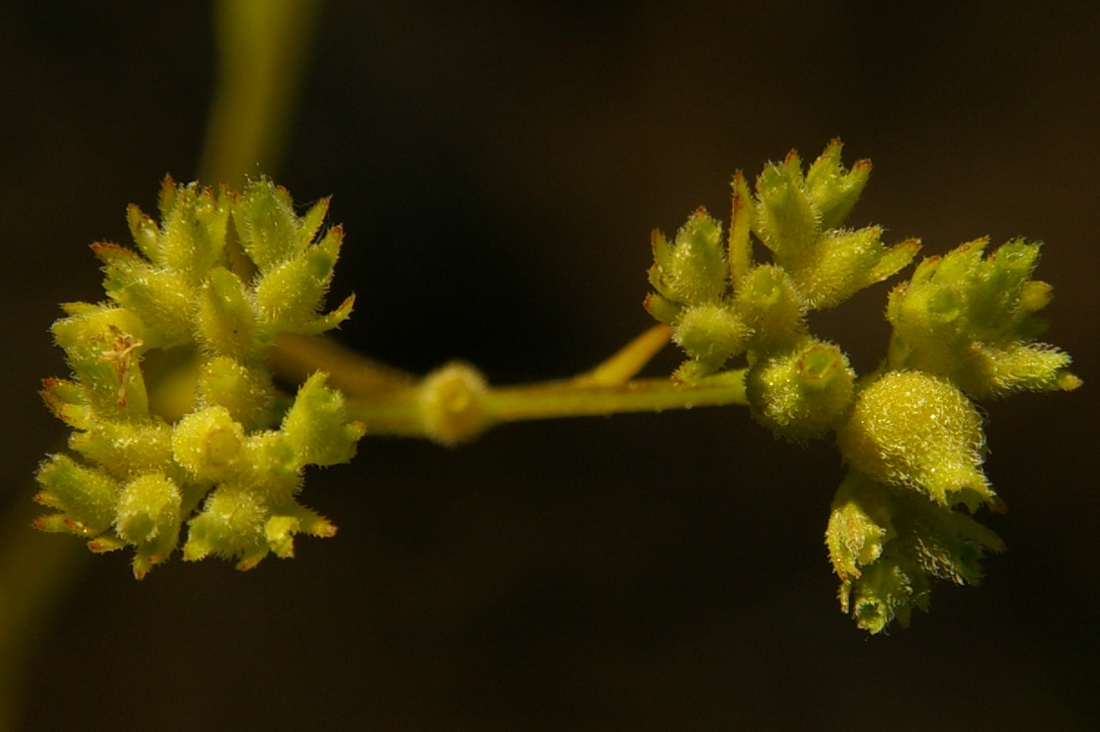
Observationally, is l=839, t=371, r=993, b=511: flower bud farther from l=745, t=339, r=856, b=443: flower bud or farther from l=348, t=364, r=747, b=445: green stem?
l=348, t=364, r=747, b=445: green stem

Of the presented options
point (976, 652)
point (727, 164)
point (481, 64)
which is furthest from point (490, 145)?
point (976, 652)

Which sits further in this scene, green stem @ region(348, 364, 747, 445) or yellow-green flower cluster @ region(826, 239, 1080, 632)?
green stem @ region(348, 364, 747, 445)

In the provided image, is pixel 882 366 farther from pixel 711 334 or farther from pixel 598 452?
pixel 598 452

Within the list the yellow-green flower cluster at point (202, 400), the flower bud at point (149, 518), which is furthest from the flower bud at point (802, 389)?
the flower bud at point (149, 518)

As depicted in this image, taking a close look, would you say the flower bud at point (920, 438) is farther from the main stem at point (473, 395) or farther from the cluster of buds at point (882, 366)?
the main stem at point (473, 395)

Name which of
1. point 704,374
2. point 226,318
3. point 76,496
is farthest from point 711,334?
point 76,496

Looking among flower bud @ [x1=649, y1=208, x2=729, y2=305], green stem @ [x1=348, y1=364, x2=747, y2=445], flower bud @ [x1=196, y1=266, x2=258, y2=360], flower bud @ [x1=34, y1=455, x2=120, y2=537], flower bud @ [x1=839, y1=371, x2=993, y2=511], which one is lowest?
flower bud @ [x1=839, y1=371, x2=993, y2=511]

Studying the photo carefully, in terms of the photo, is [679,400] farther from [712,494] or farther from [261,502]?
[712,494]

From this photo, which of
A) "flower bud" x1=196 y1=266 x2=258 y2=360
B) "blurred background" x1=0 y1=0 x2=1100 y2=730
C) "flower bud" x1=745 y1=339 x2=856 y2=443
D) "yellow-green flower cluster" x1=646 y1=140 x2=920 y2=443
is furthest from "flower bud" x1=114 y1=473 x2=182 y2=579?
"blurred background" x1=0 y1=0 x2=1100 y2=730
